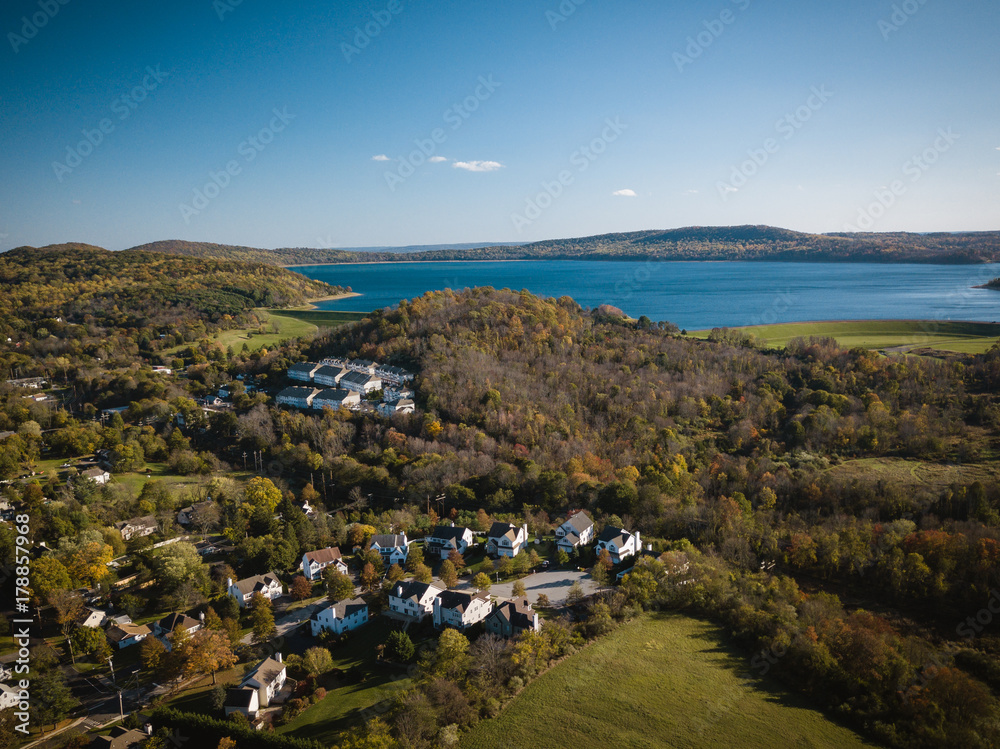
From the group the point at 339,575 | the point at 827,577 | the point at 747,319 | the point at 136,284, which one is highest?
the point at 136,284

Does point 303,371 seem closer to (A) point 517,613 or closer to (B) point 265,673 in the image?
(B) point 265,673

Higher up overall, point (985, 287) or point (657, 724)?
point (985, 287)

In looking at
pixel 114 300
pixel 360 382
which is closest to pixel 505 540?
pixel 360 382

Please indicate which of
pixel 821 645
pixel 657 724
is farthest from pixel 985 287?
pixel 657 724

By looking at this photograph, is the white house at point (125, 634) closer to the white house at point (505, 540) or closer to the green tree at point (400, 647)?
the green tree at point (400, 647)

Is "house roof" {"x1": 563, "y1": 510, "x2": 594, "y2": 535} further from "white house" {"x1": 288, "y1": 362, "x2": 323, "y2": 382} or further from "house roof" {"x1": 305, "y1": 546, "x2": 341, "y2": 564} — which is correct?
"white house" {"x1": 288, "y1": 362, "x2": 323, "y2": 382}

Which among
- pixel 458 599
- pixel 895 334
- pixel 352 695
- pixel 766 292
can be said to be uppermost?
pixel 766 292

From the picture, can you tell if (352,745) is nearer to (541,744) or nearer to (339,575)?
(541,744)
